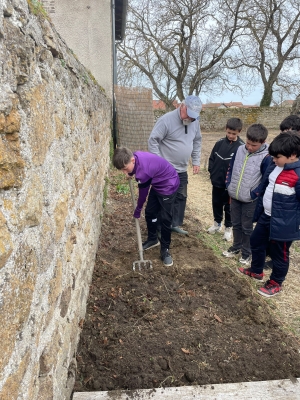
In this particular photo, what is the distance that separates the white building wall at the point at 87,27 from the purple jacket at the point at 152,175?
5647 mm

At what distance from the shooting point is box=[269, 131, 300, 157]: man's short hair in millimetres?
2787

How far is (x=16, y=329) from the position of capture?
110cm

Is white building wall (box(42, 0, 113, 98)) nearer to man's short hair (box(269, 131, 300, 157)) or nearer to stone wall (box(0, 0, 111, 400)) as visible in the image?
stone wall (box(0, 0, 111, 400))

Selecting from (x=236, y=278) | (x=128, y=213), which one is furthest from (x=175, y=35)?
(x=236, y=278)

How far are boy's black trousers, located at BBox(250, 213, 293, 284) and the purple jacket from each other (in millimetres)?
1050

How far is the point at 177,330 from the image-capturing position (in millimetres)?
2590

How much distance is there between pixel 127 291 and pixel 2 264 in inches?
88.2

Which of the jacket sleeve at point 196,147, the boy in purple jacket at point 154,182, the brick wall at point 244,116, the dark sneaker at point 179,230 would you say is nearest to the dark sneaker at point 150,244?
the boy in purple jacket at point 154,182

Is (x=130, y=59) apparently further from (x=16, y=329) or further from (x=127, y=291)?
(x=16, y=329)

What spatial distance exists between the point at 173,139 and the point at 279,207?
64.5 inches

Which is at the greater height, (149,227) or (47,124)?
(47,124)

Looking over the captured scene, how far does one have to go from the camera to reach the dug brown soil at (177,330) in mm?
2205

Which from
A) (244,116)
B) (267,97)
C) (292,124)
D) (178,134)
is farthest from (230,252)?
(267,97)

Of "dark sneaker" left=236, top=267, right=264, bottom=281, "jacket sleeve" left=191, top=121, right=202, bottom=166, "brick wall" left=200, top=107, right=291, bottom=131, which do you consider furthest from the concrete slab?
"brick wall" left=200, top=107, right=291, bottom=131
